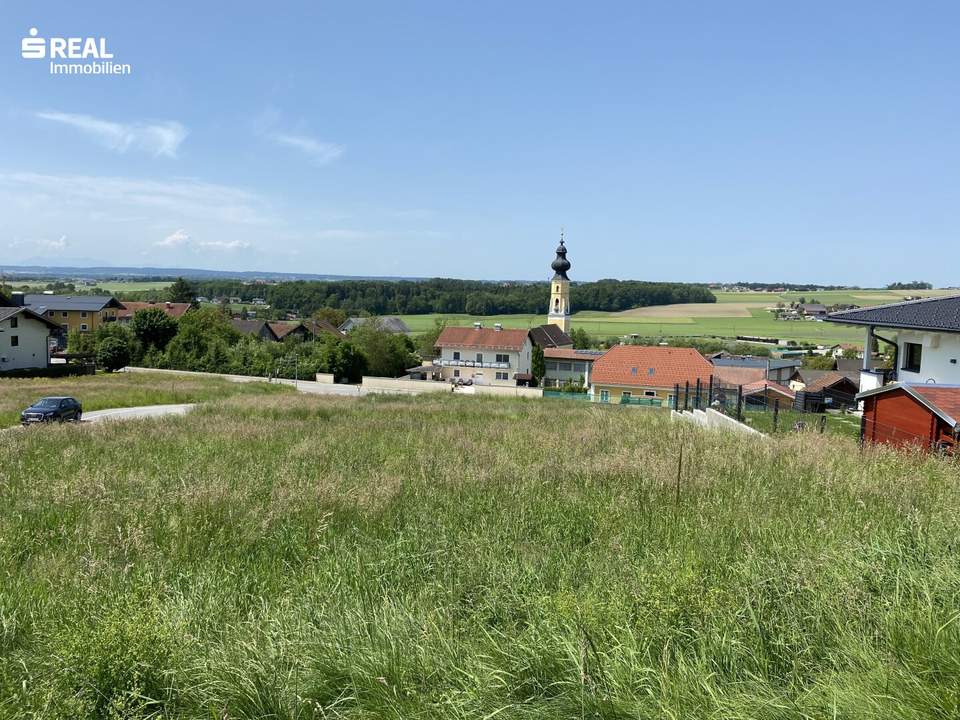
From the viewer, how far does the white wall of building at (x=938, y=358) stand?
15.3 meters

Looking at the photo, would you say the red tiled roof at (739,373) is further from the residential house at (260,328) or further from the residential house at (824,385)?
the residential house at (260,328)

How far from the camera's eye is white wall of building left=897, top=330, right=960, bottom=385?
15320 mm

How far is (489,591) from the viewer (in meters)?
4.04

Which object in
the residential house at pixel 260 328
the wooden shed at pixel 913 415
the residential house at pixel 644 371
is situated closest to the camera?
the wooden shed at pixel 913 415

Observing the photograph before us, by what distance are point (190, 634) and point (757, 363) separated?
68772 mm

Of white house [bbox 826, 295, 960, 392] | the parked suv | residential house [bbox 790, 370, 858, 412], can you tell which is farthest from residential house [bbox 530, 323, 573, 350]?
the parked suv

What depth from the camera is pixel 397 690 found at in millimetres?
2893

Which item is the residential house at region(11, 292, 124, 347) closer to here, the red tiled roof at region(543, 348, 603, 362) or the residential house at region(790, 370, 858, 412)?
the red tiled roof at region(543, 348, 603, 362)

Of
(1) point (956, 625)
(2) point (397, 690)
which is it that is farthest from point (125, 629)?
(1) point (956, 625)

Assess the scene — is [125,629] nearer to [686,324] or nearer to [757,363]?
[757,363]

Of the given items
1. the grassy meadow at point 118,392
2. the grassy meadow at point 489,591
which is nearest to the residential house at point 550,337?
the grassy meadow at point 118,392

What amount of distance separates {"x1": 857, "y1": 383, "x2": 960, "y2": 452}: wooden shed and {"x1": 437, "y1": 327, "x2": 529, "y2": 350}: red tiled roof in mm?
58303

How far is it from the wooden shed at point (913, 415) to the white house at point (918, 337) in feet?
14.3

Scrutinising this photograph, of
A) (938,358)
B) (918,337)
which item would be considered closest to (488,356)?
(918,337)
